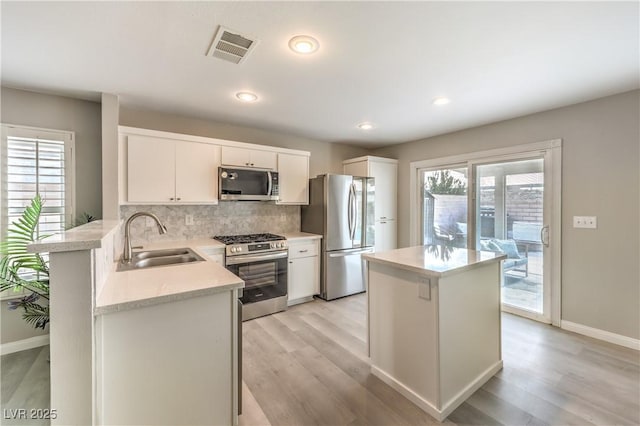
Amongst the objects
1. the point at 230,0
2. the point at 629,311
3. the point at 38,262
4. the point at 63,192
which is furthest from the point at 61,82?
the point at 629,311

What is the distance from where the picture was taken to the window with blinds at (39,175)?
8.05 feet

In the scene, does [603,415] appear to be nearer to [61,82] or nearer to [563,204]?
[563,204]

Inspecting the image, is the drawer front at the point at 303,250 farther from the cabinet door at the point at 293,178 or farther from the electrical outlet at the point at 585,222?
the electrical outlet at the point at 585,222

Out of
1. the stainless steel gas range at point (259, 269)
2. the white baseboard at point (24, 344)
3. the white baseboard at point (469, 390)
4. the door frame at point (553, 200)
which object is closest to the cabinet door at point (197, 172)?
the stainless steel gas range at point (259, 269)

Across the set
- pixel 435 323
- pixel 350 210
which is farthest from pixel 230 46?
pixel 350 210

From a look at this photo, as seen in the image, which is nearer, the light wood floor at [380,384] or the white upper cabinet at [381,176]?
the light wood floor at [380,384]

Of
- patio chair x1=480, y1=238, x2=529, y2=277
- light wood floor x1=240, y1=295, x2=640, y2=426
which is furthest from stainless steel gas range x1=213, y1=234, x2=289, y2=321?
patio chair x1=480, y1=238, x2=529, y2=277

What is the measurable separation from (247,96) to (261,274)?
77.8 inches

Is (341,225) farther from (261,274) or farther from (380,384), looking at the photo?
(380,384)

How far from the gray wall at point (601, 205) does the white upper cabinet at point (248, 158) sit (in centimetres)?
316

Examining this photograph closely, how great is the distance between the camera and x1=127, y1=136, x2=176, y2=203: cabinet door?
9.36 ft

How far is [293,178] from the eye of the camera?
394 cm

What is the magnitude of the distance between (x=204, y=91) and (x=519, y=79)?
110 inches

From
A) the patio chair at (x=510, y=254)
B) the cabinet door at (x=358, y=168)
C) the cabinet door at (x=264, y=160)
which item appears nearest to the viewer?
the patio chair at (x=510, y=254)
